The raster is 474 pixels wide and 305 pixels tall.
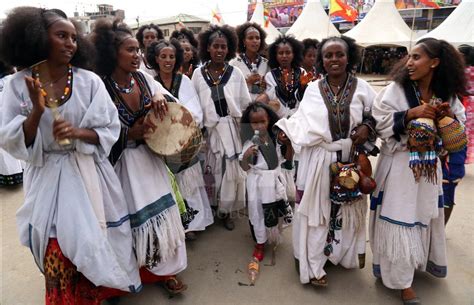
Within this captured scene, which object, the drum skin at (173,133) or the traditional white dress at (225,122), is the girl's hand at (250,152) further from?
the drum skin at (173,133)

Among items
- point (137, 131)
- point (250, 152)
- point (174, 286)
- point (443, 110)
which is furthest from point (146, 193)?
point (443, 110)

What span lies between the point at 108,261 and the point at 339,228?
171 cm

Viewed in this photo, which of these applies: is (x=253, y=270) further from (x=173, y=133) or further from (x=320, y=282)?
(x=173, y=133)

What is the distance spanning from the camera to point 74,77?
198 centimetres

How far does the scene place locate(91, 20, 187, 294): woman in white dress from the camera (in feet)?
7.47

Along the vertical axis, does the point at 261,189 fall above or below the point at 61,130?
below

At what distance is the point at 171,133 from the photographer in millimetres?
2301

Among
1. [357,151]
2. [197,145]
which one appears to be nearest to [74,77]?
[197,145]

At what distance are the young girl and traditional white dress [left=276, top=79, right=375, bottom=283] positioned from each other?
309 millimetres

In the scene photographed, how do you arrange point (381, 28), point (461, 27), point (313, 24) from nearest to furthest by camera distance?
1. point (461, 27)
2. point (381, 28)
3. point (313, 24)

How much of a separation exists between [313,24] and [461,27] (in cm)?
785

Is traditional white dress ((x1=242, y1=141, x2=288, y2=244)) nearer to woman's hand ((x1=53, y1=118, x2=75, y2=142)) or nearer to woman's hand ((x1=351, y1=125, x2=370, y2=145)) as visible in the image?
woman's hand ((x1=351, y1=125, x2=370, y2=145))

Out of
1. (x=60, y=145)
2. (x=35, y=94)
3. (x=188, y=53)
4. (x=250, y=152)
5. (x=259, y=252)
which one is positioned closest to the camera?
(x=35, y=94)

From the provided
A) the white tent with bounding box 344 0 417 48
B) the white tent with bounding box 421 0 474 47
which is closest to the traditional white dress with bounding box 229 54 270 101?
the white tent with bounding box 421 0 474 47
